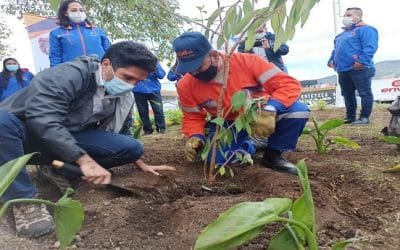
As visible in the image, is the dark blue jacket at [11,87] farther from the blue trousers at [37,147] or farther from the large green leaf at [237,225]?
the large green leaf at [237,225]

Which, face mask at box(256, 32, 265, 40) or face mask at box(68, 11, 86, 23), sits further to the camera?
face mask at box(256, 32, 265, 40)

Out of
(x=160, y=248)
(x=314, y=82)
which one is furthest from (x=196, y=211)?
(x=314, y=82)

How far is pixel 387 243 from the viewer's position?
1.30 meters

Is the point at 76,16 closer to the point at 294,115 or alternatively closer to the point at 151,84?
the point at 151,84

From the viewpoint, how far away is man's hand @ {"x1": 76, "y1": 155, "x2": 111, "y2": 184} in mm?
1578

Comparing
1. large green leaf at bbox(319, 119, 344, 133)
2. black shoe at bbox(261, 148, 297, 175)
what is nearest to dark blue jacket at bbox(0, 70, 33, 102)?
black shoe at bbox(261, 148, 297, 175)

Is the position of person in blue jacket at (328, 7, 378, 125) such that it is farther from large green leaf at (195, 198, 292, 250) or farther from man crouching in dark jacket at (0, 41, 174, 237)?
large green leaf at (195, 198, 292, 250)

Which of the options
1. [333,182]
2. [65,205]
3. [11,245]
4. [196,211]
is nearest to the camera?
[65,205]

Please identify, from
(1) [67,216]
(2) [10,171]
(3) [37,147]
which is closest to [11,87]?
(3) [37,147]

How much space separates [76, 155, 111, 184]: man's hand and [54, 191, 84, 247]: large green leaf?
496mm

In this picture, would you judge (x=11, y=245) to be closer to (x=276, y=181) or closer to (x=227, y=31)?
(x=227, y=31)

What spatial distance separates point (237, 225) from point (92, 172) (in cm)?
92

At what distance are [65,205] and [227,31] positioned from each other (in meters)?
0.68

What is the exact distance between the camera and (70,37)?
3.38 m
